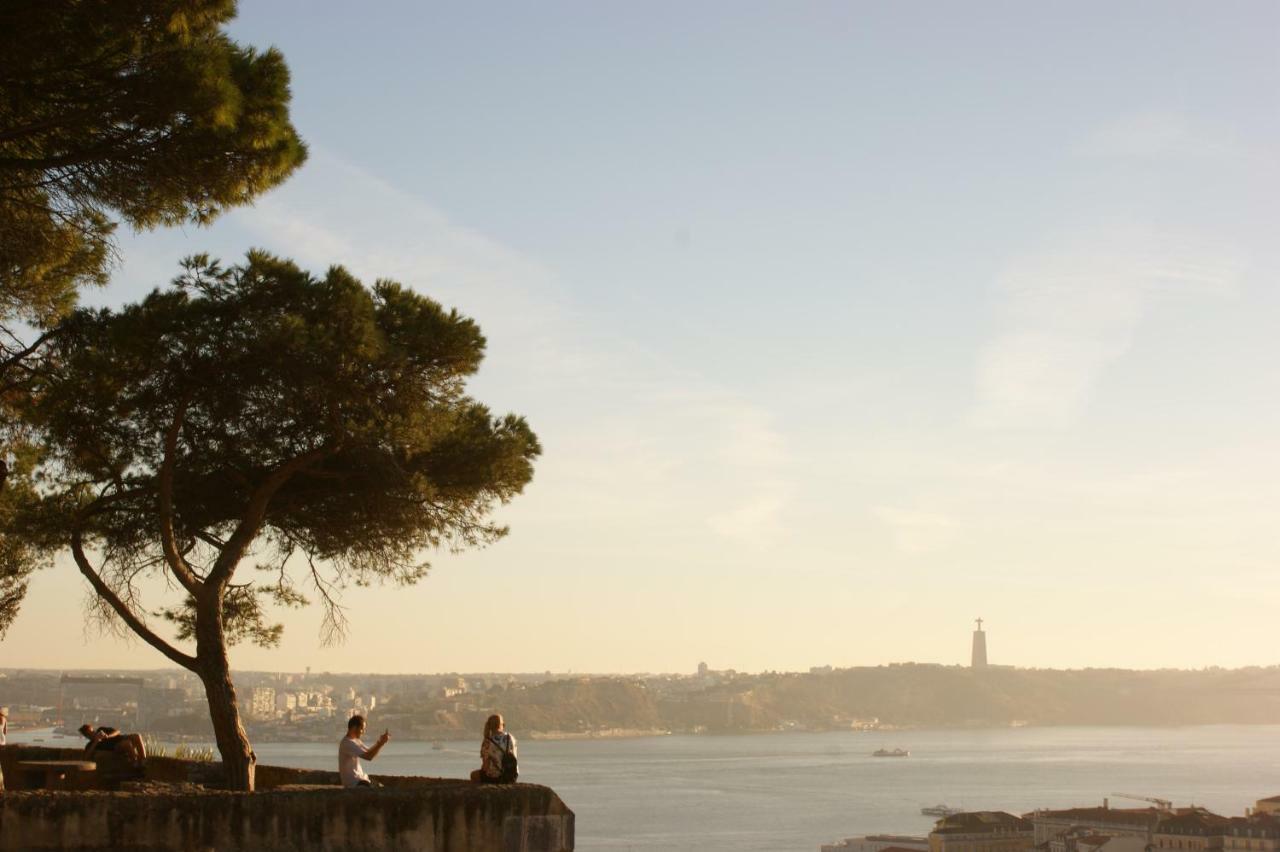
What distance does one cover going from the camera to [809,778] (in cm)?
8500

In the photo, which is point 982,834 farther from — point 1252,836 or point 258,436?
point 258,436

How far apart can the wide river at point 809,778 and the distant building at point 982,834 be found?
20.4ft

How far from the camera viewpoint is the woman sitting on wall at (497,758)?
7348mm

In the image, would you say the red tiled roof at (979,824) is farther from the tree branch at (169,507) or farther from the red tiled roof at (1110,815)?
the tree branch at (169,507)

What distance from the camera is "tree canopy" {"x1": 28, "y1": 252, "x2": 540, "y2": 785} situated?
27.0 ft

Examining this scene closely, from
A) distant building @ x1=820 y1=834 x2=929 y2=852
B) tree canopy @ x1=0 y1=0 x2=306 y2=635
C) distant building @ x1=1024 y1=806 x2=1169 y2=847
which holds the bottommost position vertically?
distant building @ x1=820 y1=834 x2=929 y2=852

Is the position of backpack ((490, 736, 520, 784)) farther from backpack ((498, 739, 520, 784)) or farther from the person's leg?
the person's leg

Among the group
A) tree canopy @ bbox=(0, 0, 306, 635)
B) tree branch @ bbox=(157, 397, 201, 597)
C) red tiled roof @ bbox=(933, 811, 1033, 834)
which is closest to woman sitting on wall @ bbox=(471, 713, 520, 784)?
tree branch @ bbox=(157, 397, 201, 597)

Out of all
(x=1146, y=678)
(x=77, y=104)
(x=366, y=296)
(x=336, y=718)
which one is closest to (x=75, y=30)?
(x=77, y=104)

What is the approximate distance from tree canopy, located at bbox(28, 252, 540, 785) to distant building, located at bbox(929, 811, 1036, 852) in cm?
3967

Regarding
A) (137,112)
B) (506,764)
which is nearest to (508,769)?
(506,764)

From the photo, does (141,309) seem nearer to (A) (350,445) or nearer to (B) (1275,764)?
(A) (350,445)

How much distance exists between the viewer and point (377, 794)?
679cm

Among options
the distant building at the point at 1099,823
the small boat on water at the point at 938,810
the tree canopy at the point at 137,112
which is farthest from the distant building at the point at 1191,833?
the tree canopy at the point at 137,112
